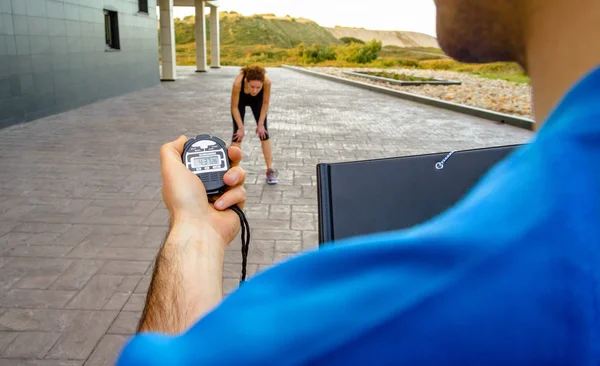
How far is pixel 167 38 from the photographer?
68.1 ft

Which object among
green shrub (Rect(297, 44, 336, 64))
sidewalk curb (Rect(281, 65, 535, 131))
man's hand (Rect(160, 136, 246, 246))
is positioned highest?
man's hand (Rect(160, 136, 246, 246))

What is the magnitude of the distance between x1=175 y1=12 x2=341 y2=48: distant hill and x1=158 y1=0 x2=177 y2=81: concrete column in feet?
158

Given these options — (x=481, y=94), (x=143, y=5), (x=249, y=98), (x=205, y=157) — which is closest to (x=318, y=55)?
(x=143, y=5)

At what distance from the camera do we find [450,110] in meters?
14.0

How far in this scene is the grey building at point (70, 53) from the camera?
31.9 ft

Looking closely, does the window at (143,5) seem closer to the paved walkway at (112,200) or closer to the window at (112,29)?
the window at (112,29)

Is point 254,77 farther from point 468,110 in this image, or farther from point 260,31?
point 260,31

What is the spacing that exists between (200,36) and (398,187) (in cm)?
2744

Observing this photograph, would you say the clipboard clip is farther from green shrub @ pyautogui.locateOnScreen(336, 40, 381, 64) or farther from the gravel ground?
green shrub @ pyautogui.locateOnScreen(336, 40, 381, 64)

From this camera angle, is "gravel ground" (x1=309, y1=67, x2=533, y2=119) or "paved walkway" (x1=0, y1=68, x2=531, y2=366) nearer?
"paved walkway" (x1=0, y1=68, x2=531, y2=366)

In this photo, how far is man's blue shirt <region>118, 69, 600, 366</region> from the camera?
39 centimetres

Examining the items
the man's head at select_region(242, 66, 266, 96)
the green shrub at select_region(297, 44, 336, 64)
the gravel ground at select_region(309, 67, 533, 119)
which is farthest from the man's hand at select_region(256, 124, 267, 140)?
the green shrub at select_region(297, 44, 336, 64)

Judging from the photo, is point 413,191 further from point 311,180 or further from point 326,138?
point 326,138

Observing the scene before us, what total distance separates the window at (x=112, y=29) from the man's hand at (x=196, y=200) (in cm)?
1495
